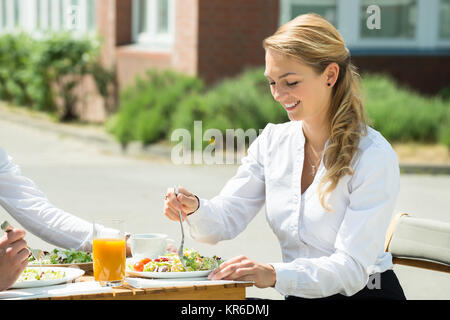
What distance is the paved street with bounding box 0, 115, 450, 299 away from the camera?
7051mm

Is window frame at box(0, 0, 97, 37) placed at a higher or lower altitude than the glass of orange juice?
higher

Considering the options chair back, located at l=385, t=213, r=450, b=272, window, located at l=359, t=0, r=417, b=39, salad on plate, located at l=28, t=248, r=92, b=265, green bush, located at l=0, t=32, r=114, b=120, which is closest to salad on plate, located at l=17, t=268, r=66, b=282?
salad on plate, located at l=28, t=248, r=92, b=265

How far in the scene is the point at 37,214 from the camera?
3.59 metres

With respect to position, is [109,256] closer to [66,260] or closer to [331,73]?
[66,260]

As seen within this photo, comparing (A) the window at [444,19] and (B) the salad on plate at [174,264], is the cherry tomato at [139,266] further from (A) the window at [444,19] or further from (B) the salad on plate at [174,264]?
(A) the window at [444,19]

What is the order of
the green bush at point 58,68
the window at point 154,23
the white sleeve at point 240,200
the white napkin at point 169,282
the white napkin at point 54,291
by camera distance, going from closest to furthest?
the white napkin at point 54,291
the white napkin at point 169,282
the white sleeve at point 240,200
the window at point 154,23
the green bush at point 58,68

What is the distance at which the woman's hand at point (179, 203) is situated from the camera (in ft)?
10.9

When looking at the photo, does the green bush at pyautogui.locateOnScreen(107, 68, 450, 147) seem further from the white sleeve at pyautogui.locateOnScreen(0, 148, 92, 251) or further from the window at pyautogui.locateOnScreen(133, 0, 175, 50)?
the white sleeve at pyautogui.locateOnScreen(0, 148, 92, 251)

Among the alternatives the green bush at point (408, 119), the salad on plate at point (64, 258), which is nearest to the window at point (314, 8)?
the green bush at point (408, 119)

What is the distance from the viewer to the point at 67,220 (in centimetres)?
357

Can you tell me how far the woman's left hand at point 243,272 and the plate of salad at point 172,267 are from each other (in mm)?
59

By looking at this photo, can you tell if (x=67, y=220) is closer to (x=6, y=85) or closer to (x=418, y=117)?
(x=418, y=117)

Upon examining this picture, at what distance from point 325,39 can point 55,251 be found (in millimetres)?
1249

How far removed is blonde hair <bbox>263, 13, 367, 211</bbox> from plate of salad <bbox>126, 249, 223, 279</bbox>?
0.53 metres
